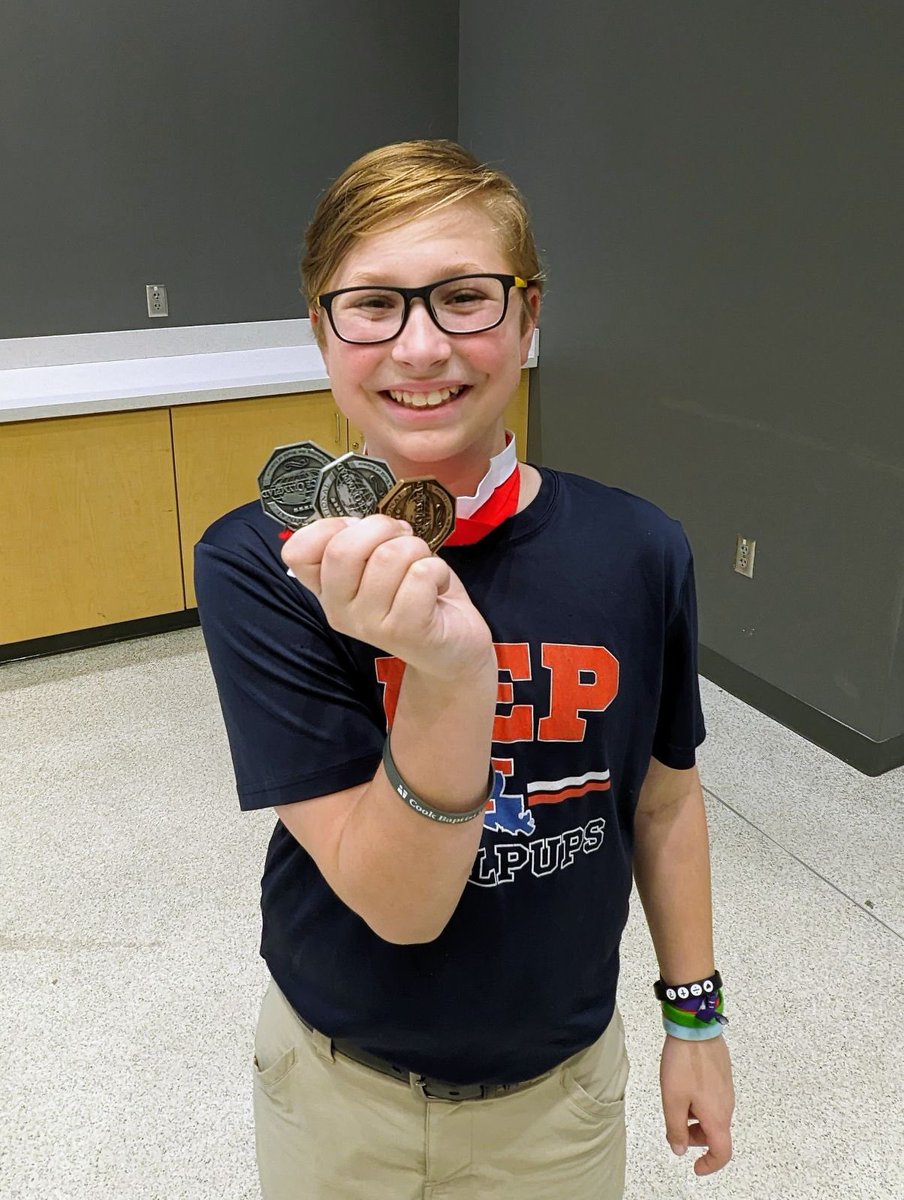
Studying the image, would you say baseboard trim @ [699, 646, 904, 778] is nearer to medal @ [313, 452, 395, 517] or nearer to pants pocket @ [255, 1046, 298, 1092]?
pants pocket @ [255, 1046, 298, 1092]

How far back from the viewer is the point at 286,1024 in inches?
38.4

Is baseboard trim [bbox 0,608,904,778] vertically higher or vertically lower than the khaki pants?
lower

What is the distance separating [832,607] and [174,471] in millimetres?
2162

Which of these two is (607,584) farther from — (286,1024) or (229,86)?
(229,86)

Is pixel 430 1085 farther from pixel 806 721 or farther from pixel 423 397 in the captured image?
pixel 806 721

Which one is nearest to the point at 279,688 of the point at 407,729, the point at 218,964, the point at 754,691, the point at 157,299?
the point at 407,729

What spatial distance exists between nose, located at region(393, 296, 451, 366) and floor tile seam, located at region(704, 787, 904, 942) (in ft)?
6.77

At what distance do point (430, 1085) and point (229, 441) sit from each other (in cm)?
293

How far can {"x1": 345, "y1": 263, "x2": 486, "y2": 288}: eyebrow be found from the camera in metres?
0.80

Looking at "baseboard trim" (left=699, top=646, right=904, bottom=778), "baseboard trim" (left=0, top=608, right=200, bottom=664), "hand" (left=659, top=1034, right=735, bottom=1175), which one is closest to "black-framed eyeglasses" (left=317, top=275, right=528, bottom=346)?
"hand" (left=659, top=1034, right=735, bottom=1175)

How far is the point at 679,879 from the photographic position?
103 cm

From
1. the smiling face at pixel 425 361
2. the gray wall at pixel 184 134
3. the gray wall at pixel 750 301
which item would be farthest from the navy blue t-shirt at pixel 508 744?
the gray wall at pixel 184 134

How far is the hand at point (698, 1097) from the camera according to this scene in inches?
41.3

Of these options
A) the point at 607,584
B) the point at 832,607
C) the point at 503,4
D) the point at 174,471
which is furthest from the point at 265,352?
the point at 607,584
